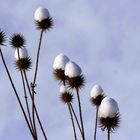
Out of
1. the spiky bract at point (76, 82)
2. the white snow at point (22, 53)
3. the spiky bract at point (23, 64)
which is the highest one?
the white snow at point (22, 53)

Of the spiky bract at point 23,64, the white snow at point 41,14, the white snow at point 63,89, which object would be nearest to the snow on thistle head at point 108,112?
the white snow at point 63,89

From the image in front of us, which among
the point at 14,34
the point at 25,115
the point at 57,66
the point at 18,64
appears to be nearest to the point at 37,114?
the point at 25,115

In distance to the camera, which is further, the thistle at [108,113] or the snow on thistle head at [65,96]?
the snow on thistle head at [65,96]

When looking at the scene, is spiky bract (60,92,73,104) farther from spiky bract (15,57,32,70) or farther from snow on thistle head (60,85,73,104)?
spiky bract (15,57,32,70)

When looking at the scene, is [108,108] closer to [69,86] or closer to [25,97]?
[69,86]

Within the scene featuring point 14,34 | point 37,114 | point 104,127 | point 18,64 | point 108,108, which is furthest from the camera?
point 14,34

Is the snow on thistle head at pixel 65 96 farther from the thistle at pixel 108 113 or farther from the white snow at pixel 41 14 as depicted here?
the thistle at pixel 108 113

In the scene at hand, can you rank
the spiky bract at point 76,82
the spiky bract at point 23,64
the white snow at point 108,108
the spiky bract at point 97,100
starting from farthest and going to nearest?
the spiky bract at point 23,64 < the spiky bract at point 97,100 < the spiky bract at point 76,82 < the white snow at point 108,108
